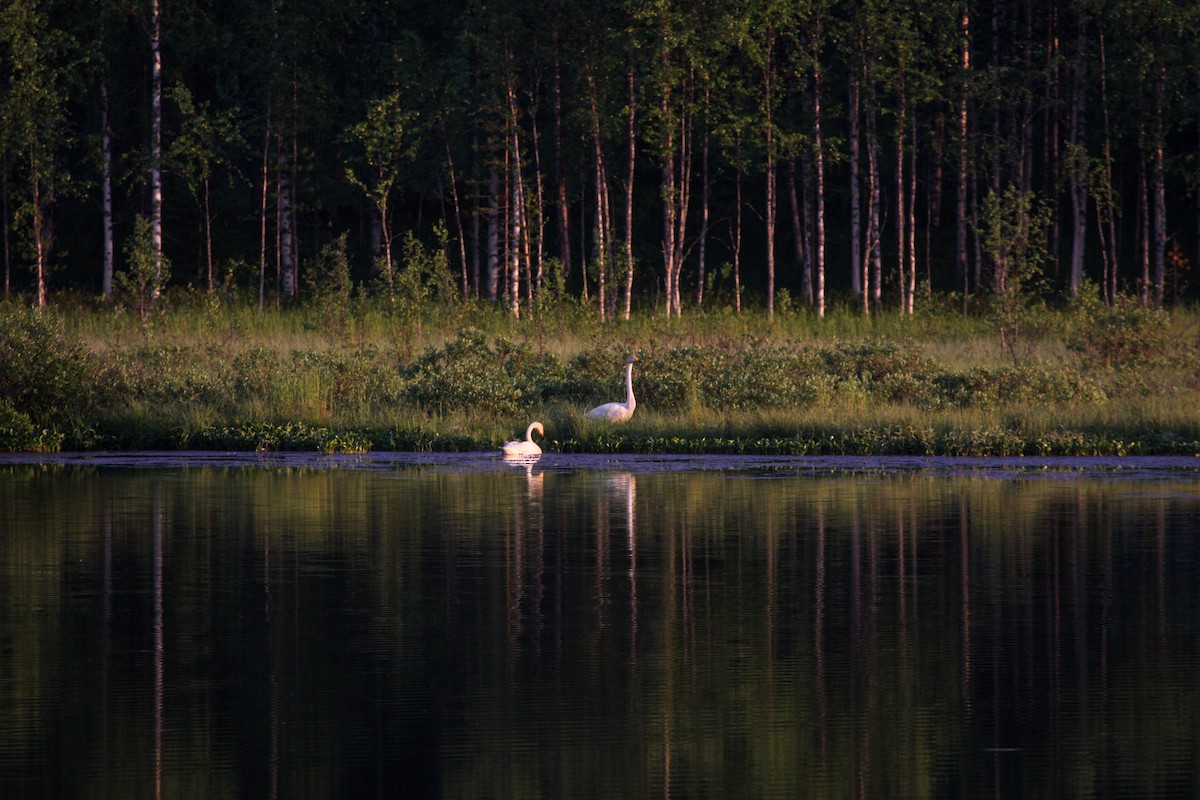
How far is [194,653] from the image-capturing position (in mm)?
10734

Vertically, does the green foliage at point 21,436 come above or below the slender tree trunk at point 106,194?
below

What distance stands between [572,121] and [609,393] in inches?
994

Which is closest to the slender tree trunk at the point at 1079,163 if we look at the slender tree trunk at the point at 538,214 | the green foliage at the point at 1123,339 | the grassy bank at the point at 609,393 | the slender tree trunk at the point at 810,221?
the slender tree trunk at the point at 810,221

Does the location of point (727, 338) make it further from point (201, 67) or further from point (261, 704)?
point (201, 67)

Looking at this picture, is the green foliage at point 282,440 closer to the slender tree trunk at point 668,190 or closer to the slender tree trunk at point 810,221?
the slender tree trunk at point 668,190

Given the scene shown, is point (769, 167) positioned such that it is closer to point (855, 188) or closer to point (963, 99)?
point (855, 188)

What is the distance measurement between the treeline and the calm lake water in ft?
81.1

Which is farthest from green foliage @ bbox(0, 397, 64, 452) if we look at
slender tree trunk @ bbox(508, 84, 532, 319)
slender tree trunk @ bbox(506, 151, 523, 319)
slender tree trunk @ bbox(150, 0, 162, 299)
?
slender tree trunk @ bbox(150, 0, 162, 299)

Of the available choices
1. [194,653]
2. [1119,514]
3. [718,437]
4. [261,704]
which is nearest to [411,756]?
[261,704]

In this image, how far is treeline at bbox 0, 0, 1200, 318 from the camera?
48.4m

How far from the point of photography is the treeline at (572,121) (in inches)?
1905

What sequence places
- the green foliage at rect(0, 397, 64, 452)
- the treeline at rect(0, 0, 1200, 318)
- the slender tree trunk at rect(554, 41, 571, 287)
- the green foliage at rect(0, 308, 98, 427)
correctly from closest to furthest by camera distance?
the green foliage at rect(0, 397, 64, 452) < the green foliage at rect(0, 308, 98, 427) < the treeline at rect(0, 0, 1200, 318) < the slender tree trunk at rect(554, 41, 571, 287)

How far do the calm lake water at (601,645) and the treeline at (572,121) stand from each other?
973 inches

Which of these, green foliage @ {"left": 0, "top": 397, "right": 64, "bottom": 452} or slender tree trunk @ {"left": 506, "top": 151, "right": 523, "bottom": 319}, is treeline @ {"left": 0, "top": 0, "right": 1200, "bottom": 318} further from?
green foliage @ {"left": 0, "top": 397, "right": 64, "bottom": 452}
